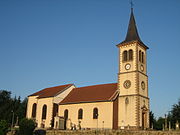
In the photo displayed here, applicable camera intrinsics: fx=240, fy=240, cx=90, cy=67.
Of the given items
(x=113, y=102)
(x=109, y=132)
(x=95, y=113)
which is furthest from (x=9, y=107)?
(x=109, y=132)

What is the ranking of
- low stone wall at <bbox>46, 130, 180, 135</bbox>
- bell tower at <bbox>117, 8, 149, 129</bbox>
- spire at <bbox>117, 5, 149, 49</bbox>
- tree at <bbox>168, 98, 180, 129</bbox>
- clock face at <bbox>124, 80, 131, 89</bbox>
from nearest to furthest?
1. low stone wall at <bbox>46, 130, 180, 135</bbox>
2. bell tower at <bbox>117, 8, 149, 129</bbox>
3. clock face at <bbox>124, 80, 131, 89</bbox>
4. spire at <bbox>117, 5, 149, 49</bbox>
5. tree at <bbox>168, 98, 180, 129</bbox>

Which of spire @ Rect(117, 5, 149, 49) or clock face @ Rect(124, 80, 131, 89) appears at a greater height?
spire @ Rect(117, 5, 149, 49)

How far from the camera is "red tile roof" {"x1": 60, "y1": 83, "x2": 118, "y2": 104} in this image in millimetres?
43175

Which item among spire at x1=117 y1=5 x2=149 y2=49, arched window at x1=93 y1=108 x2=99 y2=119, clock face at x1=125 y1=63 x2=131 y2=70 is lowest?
arched window at x1=93 y1=108 x2=99 y2=119

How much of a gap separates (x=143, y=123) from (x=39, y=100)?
76.2 feet

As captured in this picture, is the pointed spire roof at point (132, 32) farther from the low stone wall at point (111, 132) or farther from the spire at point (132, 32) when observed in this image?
the low stone wall at point (111, 132)

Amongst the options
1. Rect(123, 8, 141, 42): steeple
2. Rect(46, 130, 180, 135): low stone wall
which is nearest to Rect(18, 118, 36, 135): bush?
Rect(46, 130, 180, 135): low stone wall

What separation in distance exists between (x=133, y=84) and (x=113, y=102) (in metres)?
4.60

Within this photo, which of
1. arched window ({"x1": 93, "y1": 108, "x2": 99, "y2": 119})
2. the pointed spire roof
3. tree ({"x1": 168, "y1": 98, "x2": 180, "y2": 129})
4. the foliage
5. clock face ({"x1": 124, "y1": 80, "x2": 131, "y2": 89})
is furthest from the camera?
the foliage

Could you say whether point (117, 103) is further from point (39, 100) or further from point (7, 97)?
point (7, 97)

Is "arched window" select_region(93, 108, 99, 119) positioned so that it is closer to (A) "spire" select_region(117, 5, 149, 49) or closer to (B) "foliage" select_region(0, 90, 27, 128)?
(A) "spire" select_region(117, 5, 149, 49)

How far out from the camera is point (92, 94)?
46.6 meters

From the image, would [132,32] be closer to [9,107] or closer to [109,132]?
[109,132]

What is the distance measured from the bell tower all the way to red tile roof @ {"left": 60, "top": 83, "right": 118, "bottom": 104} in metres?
2.24
